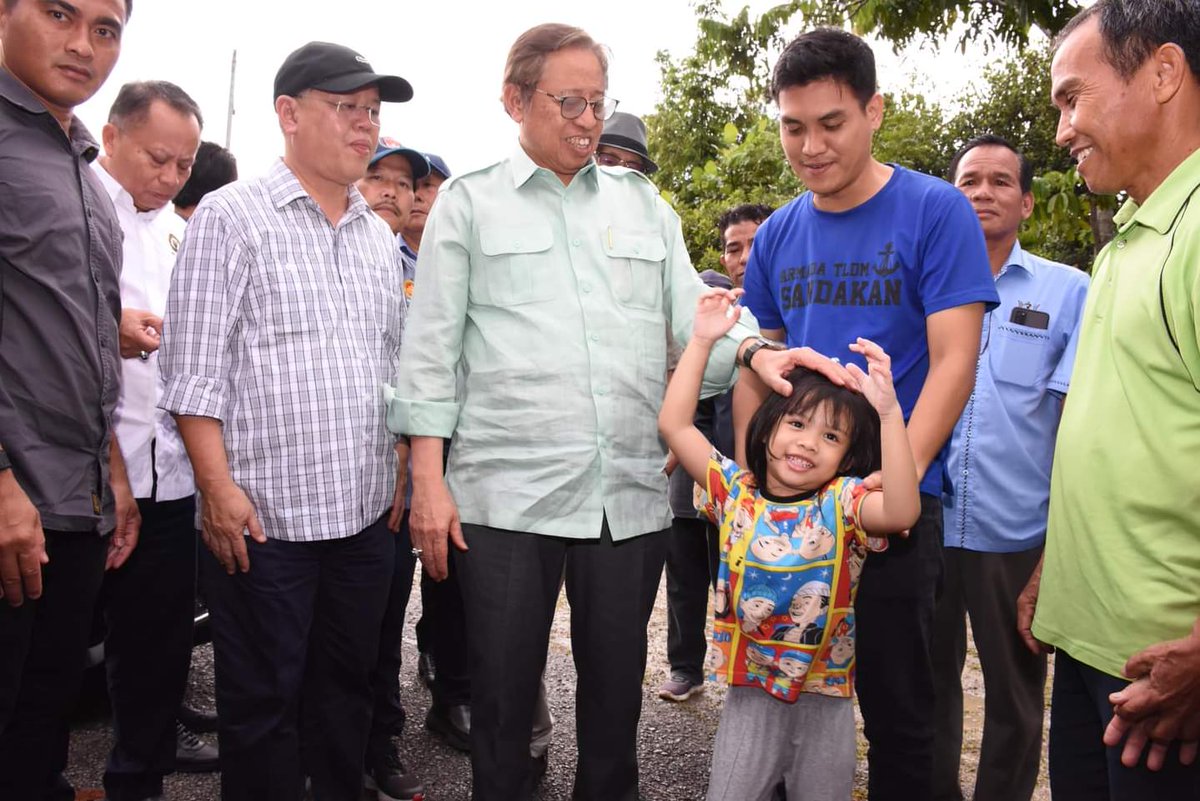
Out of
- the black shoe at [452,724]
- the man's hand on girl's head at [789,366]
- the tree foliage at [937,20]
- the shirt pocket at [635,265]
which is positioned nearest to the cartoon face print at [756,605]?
the man's hand on girl's head at [789,366]

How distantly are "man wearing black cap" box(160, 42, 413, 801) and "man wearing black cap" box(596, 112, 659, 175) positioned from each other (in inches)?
80.1

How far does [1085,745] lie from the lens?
6.29 ft

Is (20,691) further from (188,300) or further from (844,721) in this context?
(844,721)

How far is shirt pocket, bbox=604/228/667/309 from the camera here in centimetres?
251

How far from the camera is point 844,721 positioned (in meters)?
2.32

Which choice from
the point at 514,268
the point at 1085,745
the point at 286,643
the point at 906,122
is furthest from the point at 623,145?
the point at 906,122

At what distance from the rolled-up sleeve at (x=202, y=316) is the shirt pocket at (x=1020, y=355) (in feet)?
7.94

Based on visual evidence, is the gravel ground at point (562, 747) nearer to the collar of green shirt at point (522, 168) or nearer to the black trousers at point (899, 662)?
the black trousers at point (899, 662)

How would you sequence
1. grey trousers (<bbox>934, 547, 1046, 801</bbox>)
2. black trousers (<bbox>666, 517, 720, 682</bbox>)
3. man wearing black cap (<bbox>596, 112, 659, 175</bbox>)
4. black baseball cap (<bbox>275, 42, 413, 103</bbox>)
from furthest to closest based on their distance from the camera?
1. man wearing black cap (<bbox>596, 112, 659, 175</bbox>)
2. black trousers (<bbox>666, 517, 720, 682</bbox>)
3. grey trousers (<bbox>934, 547, 1046, 801</bbox>)
4. black baseball cap (<bbox>275, 42, 413, 103</bbox>)

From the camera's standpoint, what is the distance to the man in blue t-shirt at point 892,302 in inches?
90.0

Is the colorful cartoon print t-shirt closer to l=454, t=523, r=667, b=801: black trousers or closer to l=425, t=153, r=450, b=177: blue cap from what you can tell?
l=454, t=523, r=667, b=801: black trousers

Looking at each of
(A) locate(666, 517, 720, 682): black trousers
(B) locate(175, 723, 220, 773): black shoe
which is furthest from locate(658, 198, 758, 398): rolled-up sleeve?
(B) locate(175, 723, 220, 773): black shoe

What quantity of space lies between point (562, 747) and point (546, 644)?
1614 millimetres

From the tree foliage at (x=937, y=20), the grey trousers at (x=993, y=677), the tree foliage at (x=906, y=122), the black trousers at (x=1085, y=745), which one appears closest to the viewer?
the black trousers at (x=1085, y=745)
